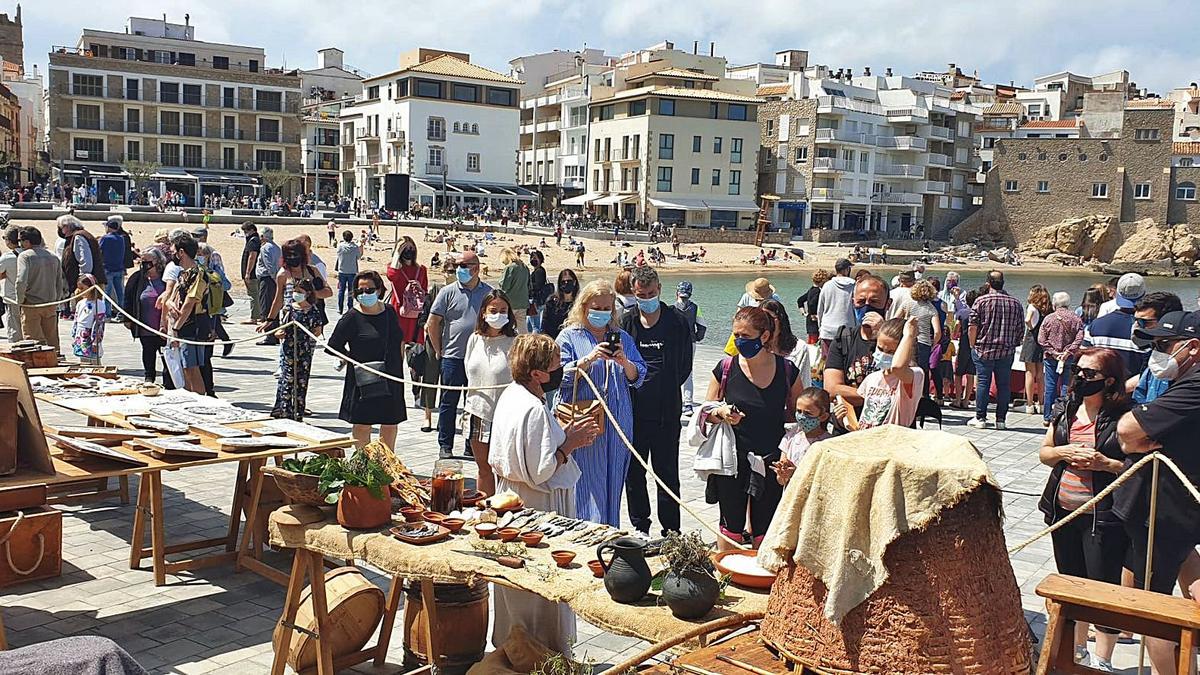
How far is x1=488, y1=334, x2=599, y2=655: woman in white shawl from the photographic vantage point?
4.73 m

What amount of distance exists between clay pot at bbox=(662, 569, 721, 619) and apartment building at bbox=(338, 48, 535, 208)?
229 ft

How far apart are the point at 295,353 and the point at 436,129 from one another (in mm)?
67887

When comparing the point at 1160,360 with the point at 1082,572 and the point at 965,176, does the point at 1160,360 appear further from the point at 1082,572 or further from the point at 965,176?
the point at 965,176

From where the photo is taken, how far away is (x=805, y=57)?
96.0m

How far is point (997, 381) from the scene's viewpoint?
12.3m

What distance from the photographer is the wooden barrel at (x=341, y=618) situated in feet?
16.0

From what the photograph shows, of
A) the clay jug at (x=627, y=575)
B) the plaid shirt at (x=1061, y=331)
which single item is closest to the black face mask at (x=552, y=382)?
the clay jug at (x=627, y=575)

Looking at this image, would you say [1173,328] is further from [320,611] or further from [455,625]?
[320,611]

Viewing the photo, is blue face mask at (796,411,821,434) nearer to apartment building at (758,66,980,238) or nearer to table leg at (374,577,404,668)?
table leg at (374,577,404,668)

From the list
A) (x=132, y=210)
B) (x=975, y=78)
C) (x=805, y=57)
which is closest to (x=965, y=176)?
(x=805, y=57)

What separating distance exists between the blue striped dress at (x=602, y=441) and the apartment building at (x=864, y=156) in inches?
Result: 2771

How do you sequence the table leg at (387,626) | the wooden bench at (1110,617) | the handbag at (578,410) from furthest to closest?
the handbag at (578,410), the table leg at (387,626), the wooden bench at (1110,617)

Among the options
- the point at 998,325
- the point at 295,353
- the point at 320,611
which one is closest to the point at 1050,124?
the point at 998,325

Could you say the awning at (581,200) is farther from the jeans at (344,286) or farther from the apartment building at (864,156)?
the jeans at (344,286)
